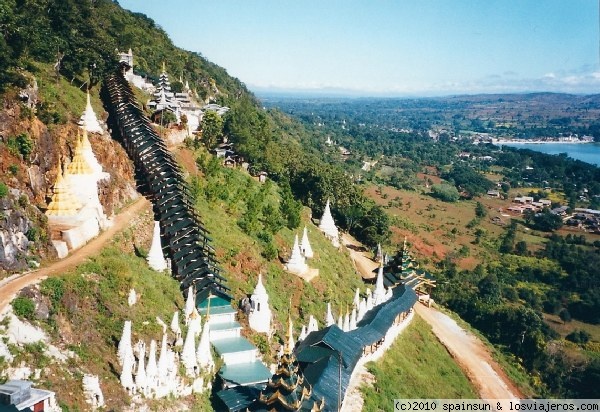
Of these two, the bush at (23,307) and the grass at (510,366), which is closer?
the bush at (23,307)

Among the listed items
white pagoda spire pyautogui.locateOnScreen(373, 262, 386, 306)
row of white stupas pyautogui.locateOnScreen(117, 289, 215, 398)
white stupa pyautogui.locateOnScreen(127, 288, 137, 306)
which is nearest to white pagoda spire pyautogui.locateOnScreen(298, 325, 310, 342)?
row of white stupas pyautogui.locateOnScreen(117, 289, 215, 398)

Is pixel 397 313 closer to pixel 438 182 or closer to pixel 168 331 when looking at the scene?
pixel 168 331

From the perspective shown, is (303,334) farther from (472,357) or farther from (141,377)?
(472,357)

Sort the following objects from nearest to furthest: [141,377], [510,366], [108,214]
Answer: [141,377]
[108,214]
[510,366]

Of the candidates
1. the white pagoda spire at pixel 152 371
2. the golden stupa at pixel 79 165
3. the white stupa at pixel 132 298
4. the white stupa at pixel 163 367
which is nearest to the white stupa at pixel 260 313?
the white stupa at pixel 132 298

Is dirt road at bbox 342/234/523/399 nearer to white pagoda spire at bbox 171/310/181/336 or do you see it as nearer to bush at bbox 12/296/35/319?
white pagoda spire at bbox 171/310/181/336

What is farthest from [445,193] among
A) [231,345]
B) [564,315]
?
[231,345]

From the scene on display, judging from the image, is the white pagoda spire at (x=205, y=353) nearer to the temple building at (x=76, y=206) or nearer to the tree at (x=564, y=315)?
the temple building at (x=76, y=206)
